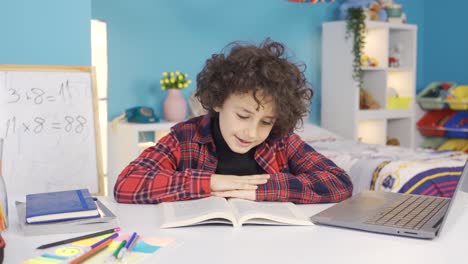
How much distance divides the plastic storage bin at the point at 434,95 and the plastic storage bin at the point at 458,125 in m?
0.16

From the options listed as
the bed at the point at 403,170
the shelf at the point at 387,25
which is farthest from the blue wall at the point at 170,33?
the bed at the point at 403,170

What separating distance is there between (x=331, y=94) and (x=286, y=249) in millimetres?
3388

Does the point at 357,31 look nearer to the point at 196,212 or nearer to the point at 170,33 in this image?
the point at 170,33

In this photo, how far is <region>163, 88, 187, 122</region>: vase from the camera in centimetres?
337

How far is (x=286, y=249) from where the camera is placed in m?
0.97

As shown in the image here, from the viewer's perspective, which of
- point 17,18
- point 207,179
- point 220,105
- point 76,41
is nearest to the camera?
point 207,179

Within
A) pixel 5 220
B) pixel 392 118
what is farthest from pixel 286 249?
pixel 392 118

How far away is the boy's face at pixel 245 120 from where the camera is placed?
138 cm

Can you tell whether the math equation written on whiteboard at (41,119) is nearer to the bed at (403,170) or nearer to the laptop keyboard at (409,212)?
the laptop keyboard at (409,212)

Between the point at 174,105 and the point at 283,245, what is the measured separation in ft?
Result: 8.03

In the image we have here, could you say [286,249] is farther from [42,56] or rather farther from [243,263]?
[42,56]

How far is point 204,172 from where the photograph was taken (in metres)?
1.37

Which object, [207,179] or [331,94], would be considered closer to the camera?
[207,179]

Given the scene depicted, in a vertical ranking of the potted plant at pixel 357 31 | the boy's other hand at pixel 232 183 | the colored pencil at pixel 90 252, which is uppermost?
the potted plant at pixel 357 31
